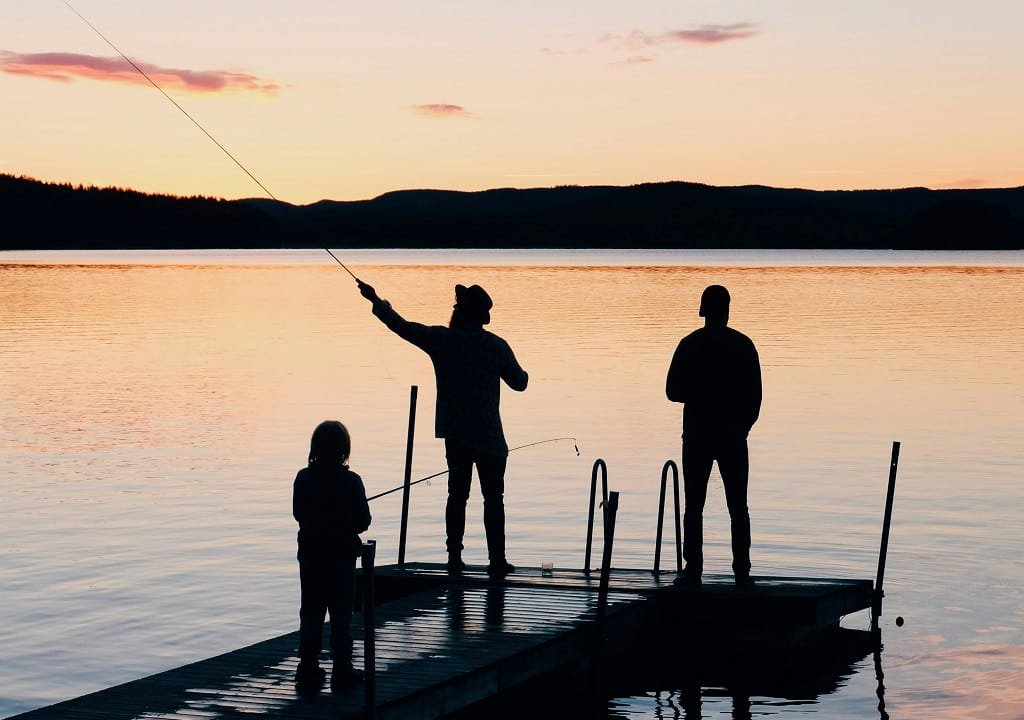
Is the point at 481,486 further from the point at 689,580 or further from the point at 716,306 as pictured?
the point at 716,306

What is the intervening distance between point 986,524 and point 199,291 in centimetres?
8811

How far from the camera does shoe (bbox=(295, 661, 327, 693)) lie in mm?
8797

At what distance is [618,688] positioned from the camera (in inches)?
462

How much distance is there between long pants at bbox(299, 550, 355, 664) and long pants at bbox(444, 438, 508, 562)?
106 inches

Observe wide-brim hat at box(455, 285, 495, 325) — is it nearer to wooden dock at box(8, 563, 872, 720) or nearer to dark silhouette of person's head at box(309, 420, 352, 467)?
wooden dock at box(8, 563, 872, 720)

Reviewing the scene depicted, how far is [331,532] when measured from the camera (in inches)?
332

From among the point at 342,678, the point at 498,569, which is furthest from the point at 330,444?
the point at 498,569

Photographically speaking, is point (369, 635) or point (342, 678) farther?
point (342, 678)

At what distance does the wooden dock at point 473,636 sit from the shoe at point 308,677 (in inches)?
3.2

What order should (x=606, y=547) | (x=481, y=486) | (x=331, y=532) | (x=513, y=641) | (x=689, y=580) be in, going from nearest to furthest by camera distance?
1. (x=331, y=532)
2. (x=513, y=641)
3. (x=606, y=547)
4. (x=481, y=486)
5. (x=689, y=580)

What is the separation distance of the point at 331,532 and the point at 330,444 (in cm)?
51

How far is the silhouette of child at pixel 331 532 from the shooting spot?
8.36m

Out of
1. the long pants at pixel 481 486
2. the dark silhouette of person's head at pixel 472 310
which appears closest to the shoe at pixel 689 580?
the long pants at pixel 481 486

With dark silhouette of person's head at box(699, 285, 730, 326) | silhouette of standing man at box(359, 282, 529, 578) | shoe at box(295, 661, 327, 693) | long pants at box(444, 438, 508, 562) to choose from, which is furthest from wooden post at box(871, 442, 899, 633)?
shoe at box(295, 661, 327, 693)
